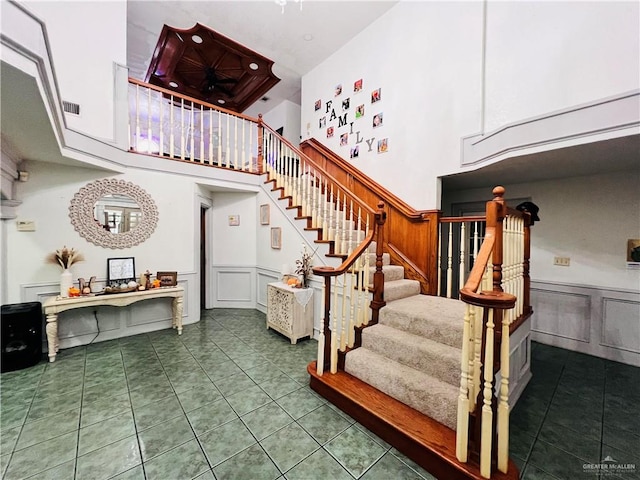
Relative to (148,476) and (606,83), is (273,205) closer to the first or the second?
(148,476)

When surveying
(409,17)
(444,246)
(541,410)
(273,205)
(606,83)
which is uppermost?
(409,17)

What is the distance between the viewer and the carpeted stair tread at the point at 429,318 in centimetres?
218

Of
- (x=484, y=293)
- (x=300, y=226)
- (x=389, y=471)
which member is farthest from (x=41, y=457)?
(x=300, y=226)

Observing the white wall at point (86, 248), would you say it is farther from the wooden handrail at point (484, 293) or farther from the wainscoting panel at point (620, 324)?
the wainscoting panel at point (620, 324)

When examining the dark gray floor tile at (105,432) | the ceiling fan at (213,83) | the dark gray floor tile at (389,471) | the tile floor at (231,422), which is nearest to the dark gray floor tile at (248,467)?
the tile floor at (231,422)

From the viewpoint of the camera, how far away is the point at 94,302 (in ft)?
10.2

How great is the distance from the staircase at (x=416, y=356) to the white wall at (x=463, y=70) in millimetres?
1703

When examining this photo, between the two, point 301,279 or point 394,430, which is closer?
point 394,430

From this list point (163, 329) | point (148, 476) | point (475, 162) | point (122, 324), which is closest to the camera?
point (148, 476)

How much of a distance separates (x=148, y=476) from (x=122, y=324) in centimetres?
276

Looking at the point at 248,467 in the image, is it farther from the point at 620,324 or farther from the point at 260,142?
the point at 260,142

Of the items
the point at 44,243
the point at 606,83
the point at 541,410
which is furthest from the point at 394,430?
the point at 44,243

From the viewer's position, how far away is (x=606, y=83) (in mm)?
2262

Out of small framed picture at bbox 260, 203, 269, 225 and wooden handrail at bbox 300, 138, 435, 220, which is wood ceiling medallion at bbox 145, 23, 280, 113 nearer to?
wooden handrail at bbox 300, 138, 435, 220
